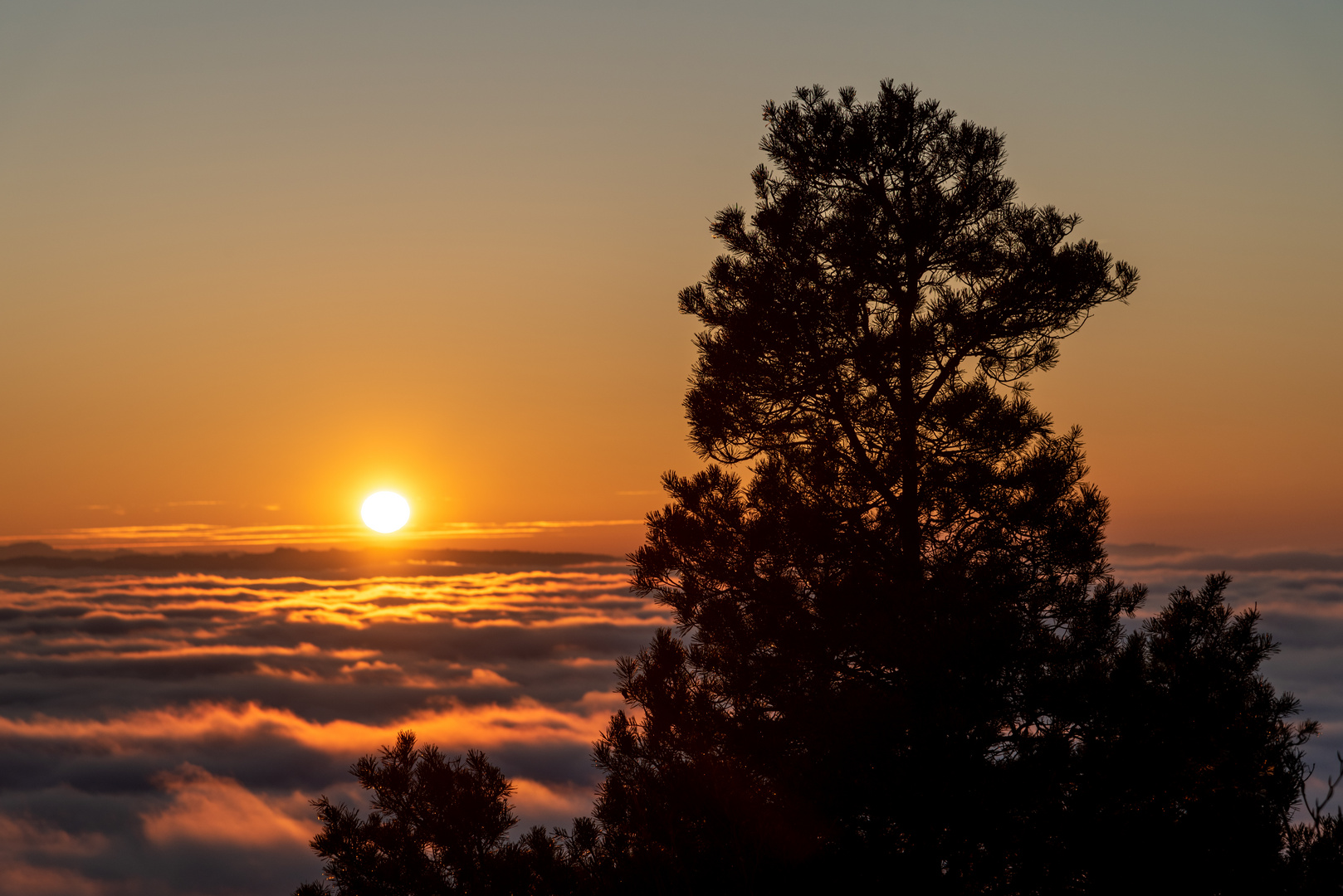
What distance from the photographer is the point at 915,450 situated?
1418 cm

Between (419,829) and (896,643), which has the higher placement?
(896,643)

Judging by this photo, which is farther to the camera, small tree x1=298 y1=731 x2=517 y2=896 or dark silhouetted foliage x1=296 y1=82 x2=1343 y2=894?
small tree x1=298 y1=731 x2=517 y2=896

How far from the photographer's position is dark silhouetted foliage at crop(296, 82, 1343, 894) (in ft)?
33.6

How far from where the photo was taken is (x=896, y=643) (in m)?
11.1

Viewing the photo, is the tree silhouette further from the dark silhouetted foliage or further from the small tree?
the small tree

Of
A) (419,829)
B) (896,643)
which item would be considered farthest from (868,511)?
(419,829)

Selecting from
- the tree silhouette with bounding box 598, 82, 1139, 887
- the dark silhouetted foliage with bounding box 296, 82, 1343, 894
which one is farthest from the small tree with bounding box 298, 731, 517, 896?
the tree silhouette with bounding box 598, 82, 1139, 887

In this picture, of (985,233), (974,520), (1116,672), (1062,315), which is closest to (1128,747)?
(1116,672)

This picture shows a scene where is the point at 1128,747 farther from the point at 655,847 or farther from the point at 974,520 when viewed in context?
the point at 655,847

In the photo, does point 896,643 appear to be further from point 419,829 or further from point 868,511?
point 419,829

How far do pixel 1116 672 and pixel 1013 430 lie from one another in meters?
4.02

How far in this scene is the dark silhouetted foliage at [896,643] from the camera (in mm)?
10242

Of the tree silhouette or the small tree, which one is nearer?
the tree silhouette

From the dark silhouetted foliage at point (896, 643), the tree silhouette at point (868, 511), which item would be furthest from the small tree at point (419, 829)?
the tree silhouette at point (868, 511)
